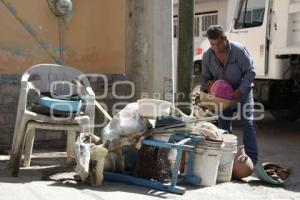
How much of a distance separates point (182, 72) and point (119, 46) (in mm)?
912

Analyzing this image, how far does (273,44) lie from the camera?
974 centimetres

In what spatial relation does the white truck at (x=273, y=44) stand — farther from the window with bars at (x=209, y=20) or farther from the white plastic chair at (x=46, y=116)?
Result: the white plastic chair at (x=46, y=116)

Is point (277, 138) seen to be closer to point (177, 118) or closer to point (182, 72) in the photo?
point (182, 72)

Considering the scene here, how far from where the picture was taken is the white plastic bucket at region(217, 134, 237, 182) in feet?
19.0

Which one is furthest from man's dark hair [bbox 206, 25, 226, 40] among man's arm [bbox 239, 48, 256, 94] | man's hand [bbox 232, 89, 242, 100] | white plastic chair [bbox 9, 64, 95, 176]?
white plastic chair [bbox 9, 64, 95, 176]

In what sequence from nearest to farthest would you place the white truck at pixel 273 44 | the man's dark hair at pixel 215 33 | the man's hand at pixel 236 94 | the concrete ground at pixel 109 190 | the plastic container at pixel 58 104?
1. the concrete ground at pixel 109 190
2. the plastic container at pixel 58 104
3. the man's dark hair at pixel 215 33
4. the man's hand at pixel 236 94
5. the white truck at pixel 273 44

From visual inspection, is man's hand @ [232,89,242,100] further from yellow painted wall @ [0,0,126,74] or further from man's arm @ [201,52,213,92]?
yellow painted wall @ [0,0,126,74]

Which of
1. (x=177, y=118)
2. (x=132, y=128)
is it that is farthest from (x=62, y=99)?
(x=177, y=118)

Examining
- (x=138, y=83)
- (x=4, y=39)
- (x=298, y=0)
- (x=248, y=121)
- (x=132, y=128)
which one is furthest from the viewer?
(x=298, y=0)

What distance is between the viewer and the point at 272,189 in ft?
18.6

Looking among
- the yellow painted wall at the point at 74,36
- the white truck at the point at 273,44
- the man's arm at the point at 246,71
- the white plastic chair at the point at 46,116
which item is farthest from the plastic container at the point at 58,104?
the white truck at the point at 273,44

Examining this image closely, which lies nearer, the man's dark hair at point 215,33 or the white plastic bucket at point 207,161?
the white plastic bucket at point 207,161

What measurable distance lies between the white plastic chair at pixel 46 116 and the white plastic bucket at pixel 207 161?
1.13m

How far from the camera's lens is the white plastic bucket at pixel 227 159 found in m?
5.78
